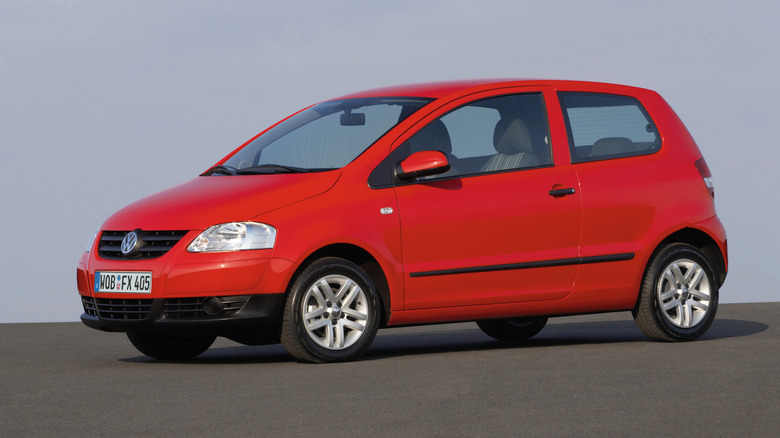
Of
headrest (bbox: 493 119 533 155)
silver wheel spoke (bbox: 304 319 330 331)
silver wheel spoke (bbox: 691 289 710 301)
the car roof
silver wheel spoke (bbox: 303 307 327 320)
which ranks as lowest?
silver wheel spoke (bbox: 691 289 710 301)

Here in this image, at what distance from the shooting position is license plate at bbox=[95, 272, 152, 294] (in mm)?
8250

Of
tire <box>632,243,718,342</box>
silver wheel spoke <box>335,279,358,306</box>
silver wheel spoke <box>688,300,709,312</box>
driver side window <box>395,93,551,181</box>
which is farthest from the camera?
silver wheel spoke <box>688,300,709,312</box>

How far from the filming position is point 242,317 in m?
8.12

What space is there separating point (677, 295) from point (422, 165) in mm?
2535

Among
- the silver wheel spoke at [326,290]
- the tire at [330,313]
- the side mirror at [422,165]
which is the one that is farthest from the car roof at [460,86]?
the silver wheel spoke at [326,290]

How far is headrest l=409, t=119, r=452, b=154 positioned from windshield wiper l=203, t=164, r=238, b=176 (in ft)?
4.42

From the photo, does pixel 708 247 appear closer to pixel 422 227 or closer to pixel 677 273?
pixel 677 273

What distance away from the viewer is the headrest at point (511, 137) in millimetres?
9172

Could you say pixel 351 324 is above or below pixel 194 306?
below

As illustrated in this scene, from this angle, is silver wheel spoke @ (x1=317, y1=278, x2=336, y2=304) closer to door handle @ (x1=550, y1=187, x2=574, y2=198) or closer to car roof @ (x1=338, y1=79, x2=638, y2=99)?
car roof @ (x1=338, y1=79, x2=638, y2=99)

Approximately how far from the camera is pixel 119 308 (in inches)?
334

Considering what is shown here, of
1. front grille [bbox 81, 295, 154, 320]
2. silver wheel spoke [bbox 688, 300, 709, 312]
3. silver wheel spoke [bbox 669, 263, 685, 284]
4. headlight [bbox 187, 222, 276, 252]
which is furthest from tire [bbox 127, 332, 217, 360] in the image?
silver wheel spoke [bbox 688, 300, 709, 312]

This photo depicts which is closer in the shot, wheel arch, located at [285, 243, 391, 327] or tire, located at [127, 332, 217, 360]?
wheel arch, located at [285, 243, 391, 327]

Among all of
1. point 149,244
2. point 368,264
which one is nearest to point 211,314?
point 149,244
